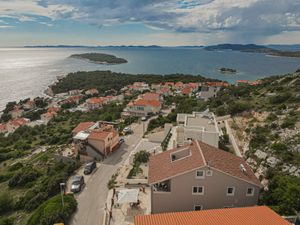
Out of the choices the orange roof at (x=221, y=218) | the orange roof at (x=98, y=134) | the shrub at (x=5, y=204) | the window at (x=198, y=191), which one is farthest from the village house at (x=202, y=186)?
the orange roof at (x=98, y=134)

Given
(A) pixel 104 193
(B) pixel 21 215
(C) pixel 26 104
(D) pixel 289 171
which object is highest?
(D) pixel 289 171

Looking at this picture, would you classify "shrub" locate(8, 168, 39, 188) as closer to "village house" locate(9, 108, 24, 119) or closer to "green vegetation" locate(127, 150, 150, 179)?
"green vegetation" locate(127, 150, 150, 179)

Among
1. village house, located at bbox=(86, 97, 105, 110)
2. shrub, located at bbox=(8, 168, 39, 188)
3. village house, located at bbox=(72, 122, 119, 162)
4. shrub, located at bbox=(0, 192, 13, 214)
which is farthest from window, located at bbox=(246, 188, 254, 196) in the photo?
village house, located at bbox=(86, 97, 105, 110)

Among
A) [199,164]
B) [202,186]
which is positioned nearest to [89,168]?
[202,186]

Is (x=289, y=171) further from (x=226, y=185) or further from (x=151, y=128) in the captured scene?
(x=151, y=128)

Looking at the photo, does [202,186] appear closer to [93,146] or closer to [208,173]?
[208,173]

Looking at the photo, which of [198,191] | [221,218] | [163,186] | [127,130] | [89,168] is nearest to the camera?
[221,218]

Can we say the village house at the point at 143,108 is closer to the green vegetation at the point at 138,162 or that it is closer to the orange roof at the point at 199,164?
the green vegetation at the point at 138,162

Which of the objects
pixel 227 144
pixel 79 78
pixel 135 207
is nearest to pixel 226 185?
pixel 135 207
